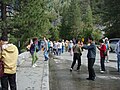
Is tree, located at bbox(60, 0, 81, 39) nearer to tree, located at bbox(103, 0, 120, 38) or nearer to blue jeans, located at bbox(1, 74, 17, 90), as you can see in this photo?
tree, located at bbox(103, 0, 120, 38)

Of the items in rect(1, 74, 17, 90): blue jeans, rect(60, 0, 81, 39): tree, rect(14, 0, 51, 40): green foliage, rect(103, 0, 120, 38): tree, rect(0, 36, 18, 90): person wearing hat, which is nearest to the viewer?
rect(0, 36, 18, 90): person wearing hat

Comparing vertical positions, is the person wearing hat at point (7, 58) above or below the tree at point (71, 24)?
below

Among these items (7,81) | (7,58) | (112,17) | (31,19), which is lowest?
(7,81)

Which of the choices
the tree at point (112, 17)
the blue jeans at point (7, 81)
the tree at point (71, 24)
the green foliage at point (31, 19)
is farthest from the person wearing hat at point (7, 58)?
the tree at point (71, 24)

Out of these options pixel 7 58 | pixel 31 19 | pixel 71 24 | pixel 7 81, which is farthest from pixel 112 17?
pixel 7 58

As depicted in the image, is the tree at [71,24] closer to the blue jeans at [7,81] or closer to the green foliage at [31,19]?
the green foliage at [31,19]

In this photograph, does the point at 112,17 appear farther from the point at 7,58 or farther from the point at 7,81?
the point at 7,58

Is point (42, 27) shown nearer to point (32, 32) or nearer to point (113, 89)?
point (32, 32)

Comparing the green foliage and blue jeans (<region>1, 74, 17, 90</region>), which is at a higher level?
the green foliage

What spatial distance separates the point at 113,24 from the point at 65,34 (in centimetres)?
3321

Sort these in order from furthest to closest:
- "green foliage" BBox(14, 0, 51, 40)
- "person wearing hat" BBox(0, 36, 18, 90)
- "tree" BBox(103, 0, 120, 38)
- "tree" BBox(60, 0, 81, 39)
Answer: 1. "tree" BBox(60, 0, 81, 39)
2. "tree" BBox(103, 0, 120, 38)
3. "green foliage" BBox(14, 0, 51, 40)
4. "person wearing hat" BBox(0, 36, 18, 90)

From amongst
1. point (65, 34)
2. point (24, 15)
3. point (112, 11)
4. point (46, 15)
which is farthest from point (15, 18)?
point (65, 34)

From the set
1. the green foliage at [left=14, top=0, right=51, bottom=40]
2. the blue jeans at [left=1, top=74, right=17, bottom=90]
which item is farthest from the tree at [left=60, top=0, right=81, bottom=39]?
the blue jeans at [left=1, top=74, right=17, bottom=90]

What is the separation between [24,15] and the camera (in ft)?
95.3
